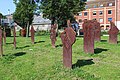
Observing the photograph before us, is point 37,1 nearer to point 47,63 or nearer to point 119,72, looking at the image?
point 47,63

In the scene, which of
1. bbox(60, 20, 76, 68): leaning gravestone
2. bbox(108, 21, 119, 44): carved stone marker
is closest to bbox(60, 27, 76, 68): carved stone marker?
bbox(60, 20, 76, 68): leaning gravestone

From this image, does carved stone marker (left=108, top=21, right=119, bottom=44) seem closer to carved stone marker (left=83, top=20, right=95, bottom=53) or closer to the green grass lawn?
carved stone marker (left=83, top=20, right=95, bottom=53)

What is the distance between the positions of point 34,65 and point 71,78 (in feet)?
8.46

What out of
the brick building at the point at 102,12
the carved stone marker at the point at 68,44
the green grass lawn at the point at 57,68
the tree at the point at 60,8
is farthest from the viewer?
the brick building at the point at 102,12

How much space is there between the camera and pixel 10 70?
10.4 meters

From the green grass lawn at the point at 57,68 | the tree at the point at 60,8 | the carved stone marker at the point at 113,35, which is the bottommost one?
the green grass lawn at the point at 57,68

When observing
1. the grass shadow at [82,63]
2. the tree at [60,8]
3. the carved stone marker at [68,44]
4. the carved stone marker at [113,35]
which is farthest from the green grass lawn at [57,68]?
the tree at [60,8]

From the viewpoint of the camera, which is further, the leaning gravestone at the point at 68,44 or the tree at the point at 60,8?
the tree at the point at 60,8

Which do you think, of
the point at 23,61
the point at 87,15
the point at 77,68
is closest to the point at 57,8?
the point at 23,61

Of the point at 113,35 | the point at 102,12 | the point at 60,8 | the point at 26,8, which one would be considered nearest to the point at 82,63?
the point at 113,35

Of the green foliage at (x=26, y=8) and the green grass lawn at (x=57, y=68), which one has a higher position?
the green foliage at (x=26, y=8)

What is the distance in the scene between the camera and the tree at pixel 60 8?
105 feet

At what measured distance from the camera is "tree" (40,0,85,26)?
3200 cm

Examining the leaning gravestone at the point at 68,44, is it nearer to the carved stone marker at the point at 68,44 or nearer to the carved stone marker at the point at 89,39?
the carved stone marker at the point at 68,44
